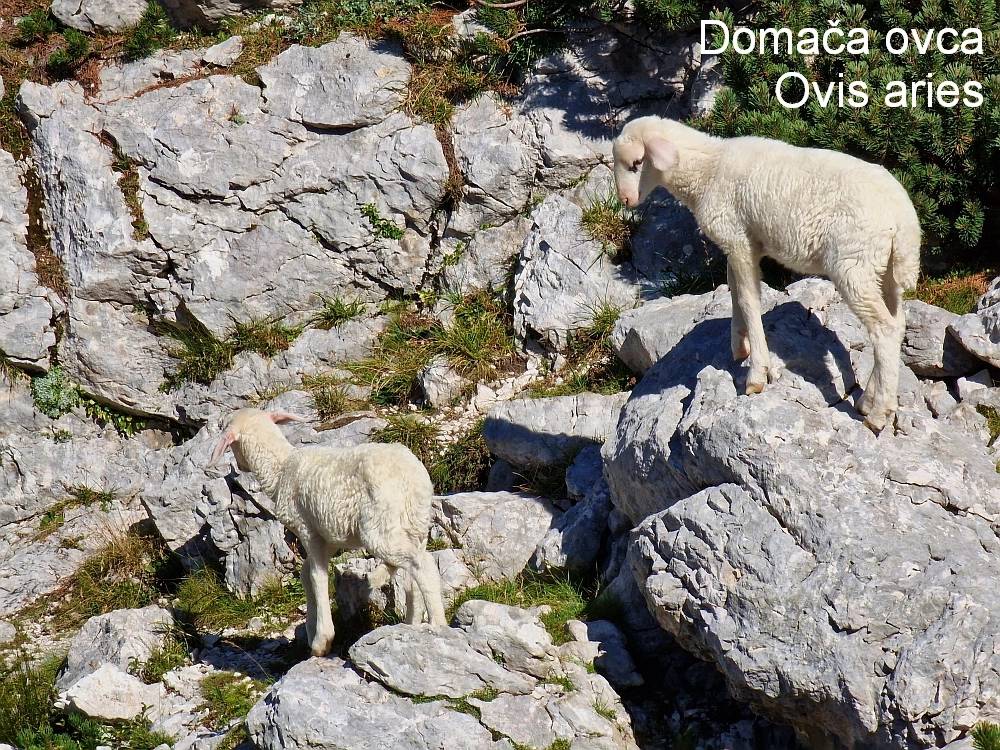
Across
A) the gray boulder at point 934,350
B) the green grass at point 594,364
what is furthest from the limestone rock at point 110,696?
the gray boulder at point 934,350

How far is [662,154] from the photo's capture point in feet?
24.7

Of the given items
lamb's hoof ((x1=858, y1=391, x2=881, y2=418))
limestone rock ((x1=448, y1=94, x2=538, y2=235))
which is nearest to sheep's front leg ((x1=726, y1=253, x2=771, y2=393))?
lamb's hoof ((x1=858, y1=391, x2=881, y2=418))

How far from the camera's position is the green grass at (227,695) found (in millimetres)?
8172

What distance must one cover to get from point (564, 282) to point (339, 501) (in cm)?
577

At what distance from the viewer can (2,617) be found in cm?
1107

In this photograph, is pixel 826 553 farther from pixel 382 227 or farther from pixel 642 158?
pixel 382 227

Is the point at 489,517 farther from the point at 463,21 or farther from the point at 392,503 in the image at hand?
the point at 463,21

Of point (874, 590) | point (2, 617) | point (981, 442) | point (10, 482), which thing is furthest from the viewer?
point (10, 482)

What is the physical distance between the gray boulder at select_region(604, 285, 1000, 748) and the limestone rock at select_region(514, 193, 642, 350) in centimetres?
446

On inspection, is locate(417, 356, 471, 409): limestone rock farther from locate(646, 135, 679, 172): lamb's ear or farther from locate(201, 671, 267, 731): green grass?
locate(646, 135, 679, 172): lamb's ear

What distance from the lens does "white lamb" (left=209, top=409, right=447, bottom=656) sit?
7090 mm

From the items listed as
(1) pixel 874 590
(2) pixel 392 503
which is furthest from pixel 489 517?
(1) pixel 874 590

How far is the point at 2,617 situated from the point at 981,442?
10.6 meters

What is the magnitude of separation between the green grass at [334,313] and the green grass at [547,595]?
18.8 feet
